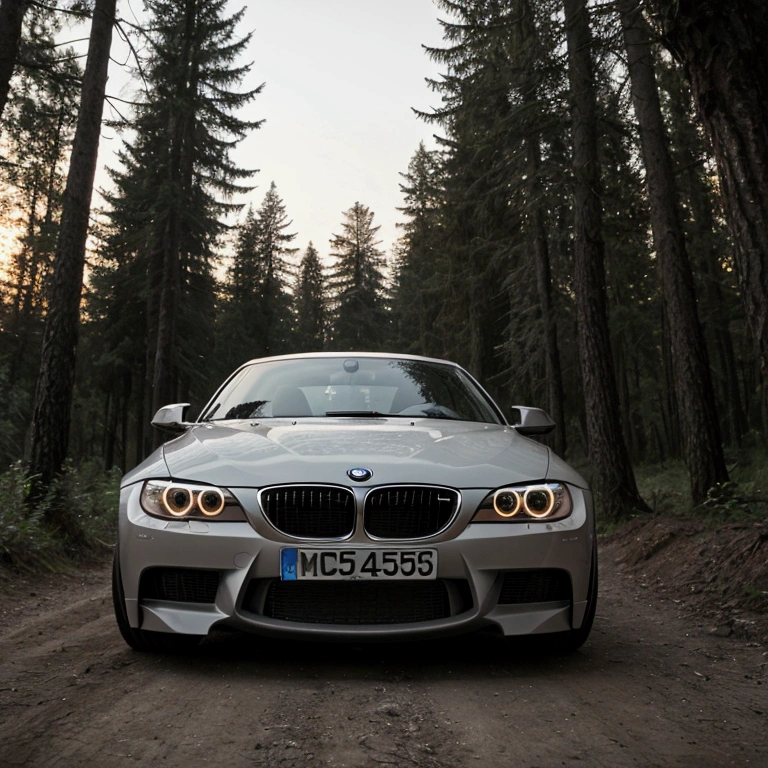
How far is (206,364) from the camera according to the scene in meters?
27.3

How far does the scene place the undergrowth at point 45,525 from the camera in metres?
7.11

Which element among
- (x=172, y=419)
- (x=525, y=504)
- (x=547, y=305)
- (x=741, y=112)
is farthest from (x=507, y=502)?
(x=547, y=305)

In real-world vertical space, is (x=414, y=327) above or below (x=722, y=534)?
above

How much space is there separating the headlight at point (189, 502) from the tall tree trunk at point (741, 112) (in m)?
3.64

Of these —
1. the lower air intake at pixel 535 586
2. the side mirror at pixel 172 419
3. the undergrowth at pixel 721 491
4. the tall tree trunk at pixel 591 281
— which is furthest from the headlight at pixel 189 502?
the tall tree trunk at pixel 591 281

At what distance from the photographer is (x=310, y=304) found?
5678 centimetres

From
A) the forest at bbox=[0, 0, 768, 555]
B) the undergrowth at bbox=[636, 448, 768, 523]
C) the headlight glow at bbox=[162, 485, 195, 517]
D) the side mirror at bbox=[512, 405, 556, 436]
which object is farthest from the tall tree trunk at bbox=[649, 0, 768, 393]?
the headlight glow at bbox=[162, 485, 195, 517]

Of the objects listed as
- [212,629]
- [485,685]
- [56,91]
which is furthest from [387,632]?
[56,91]

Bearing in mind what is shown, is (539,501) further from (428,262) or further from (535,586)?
(428,262)

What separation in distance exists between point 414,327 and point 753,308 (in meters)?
35.7

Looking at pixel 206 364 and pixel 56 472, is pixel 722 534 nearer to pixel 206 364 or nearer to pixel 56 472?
pixel 56 472

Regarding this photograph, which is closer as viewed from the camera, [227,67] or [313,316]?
[227,67]

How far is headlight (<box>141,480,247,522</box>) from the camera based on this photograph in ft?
10.9

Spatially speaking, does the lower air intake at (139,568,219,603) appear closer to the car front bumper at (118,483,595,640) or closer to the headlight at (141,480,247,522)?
the car front bumper at (118,483,595,640)
